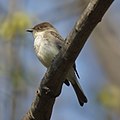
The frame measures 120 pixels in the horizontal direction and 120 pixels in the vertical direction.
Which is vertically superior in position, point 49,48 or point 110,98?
point 110,98

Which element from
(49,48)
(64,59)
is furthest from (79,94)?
(64,59)

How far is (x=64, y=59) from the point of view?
290 cm

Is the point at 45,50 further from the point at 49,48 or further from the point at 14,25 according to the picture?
the point at 14,25

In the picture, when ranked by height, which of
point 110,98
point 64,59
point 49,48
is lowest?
point 64,59

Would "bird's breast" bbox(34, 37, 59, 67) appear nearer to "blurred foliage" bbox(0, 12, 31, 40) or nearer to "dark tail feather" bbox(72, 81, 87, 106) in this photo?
"dark tail feather" bbox(72, 81, 87, 106)

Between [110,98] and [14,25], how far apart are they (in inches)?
66.1

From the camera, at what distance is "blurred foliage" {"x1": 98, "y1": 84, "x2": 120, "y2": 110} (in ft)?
22.1

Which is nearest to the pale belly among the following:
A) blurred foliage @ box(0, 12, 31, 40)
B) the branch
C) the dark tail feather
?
the dark tail feather

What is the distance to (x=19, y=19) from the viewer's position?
19.4ft

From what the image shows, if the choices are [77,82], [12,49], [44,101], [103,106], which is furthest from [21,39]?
[44,101]

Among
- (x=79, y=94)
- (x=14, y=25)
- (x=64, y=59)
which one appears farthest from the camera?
(x=14, y=25)

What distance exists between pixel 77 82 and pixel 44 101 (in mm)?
1645

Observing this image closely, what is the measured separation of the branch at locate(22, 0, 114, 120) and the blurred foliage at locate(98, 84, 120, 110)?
11.5 feet

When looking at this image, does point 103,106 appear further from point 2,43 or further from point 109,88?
point 2,43
